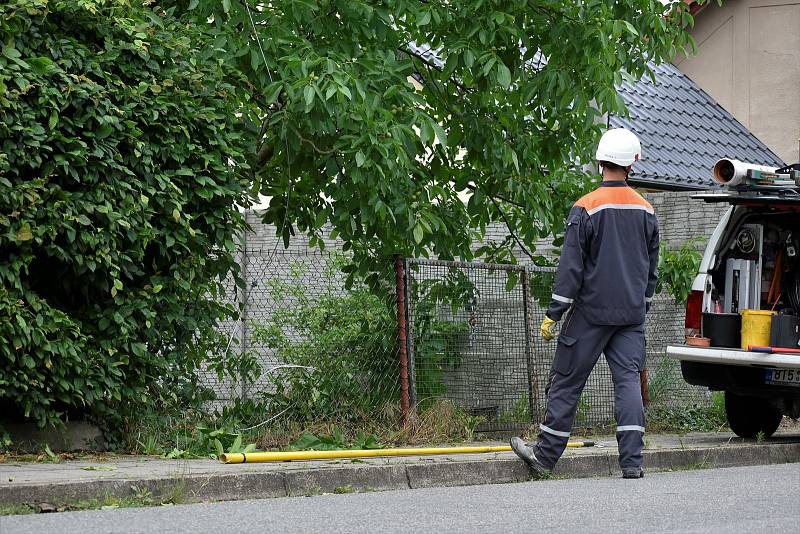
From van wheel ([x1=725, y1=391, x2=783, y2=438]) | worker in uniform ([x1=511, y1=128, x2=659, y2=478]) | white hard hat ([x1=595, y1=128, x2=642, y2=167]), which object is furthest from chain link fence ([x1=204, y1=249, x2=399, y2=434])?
van wheel ([x1=725, y1=391, x2=783, y2=438])

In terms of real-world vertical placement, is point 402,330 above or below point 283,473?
above

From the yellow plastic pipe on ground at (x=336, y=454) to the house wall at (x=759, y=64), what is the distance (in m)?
14.6

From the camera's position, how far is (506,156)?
32.9 feet

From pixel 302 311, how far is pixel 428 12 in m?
3.34

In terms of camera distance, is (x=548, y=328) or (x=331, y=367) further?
(x=331, y=367)

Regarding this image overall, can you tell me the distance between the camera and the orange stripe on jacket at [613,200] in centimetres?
770

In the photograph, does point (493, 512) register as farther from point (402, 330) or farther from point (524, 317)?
point (524, 317)

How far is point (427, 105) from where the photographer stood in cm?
1014

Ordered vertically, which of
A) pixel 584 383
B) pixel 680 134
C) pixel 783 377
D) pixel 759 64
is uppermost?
pixel 759 64

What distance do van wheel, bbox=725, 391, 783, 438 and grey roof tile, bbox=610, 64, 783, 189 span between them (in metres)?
6.25

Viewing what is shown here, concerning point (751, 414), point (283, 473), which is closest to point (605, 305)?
point (283, 473)

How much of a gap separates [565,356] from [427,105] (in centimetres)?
315

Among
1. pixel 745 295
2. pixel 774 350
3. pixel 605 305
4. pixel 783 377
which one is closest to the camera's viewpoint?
pixel 605 305

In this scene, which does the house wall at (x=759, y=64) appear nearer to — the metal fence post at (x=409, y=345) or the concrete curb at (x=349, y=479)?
the concrete curb at (x=349, y=479)
